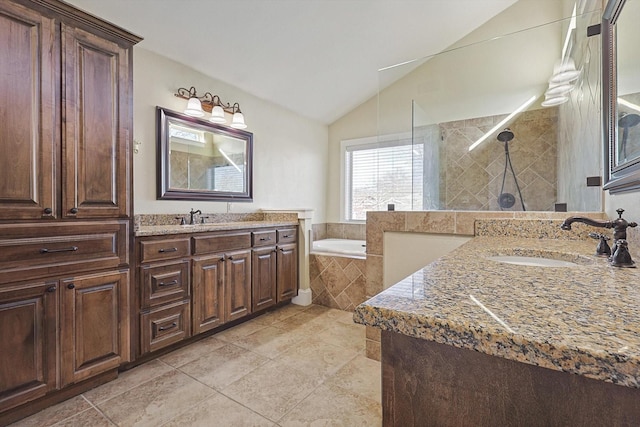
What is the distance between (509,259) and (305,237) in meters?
2.26

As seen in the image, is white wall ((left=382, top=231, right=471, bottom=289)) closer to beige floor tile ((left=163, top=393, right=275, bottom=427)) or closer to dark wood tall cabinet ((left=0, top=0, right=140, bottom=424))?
beige floor tile ((left=163, top=393, right=275, bottom=427))

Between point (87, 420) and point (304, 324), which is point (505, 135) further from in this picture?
point (87, 420)

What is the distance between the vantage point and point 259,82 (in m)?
3.29

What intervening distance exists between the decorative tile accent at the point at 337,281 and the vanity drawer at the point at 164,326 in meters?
1.42

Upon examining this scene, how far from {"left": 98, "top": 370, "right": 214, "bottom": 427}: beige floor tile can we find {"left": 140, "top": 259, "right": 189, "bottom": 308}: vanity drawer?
490 millimetres

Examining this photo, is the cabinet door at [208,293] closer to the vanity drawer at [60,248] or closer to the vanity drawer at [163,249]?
the vanity drawer at [163,249]

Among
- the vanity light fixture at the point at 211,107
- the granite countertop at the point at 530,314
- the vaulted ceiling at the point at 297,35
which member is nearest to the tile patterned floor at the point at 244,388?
the granite countertop at the point at 530,314

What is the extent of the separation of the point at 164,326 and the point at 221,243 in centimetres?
72

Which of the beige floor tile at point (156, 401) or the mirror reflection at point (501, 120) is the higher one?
the mirror reflection at point (501, 120)

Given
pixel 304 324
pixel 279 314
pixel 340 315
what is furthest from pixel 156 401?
pixel 340 315

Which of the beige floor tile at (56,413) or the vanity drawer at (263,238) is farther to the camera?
the vanity drawer at (263,238)

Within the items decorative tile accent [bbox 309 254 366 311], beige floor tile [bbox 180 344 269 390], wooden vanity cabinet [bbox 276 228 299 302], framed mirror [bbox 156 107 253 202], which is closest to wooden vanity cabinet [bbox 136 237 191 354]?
beige floor tile [bbox 180 344 269 390]

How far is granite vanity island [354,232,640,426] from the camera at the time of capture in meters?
0.38

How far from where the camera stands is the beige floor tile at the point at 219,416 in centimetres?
150
